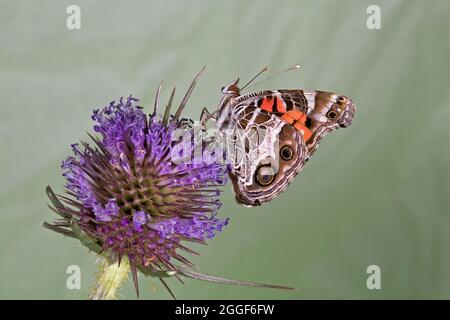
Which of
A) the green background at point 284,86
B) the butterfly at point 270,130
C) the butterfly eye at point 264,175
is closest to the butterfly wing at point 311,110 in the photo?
the butterfly at point 270,130

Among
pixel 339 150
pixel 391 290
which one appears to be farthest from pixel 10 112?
pixel 391 290

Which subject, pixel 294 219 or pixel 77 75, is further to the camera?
pixel 294 219

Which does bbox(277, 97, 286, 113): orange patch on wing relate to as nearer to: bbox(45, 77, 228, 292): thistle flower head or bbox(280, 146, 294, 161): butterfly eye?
bbox(280, 146, 294, 161): butterfly eye

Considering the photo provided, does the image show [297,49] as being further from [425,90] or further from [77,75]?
[77,75]

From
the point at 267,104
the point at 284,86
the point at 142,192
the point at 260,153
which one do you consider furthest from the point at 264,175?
the point at 284,86

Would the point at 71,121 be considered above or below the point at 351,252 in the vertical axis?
above

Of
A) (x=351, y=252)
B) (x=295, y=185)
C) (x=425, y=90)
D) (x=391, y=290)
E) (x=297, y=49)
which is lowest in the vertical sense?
(x=391, y=290)

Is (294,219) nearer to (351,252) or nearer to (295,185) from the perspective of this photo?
(295,185)

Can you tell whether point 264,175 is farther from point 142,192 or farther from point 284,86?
point 284,86
